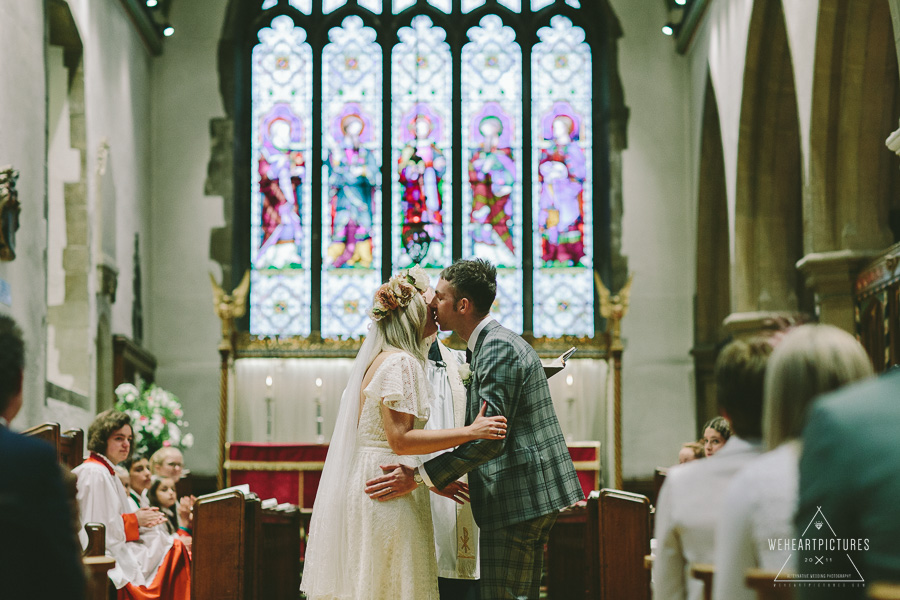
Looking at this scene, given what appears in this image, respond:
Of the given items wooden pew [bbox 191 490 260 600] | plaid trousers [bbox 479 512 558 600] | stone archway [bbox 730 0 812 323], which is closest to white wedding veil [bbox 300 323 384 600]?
plaid trousers [bbox 479 512 558 600]

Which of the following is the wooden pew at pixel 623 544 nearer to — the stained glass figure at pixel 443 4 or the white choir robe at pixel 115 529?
the white choir robe at pixel 115 529

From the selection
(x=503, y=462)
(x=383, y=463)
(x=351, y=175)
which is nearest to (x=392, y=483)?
(x=383, y=463)

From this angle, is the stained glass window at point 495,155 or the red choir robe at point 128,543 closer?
the red choir robe at point 128,543

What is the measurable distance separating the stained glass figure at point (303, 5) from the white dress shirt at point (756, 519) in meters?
12.2

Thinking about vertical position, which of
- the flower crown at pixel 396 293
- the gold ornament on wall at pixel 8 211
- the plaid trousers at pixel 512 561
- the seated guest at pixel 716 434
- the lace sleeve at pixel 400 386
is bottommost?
the plaid trousers at pixel 512 561

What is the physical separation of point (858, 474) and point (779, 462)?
485 mm

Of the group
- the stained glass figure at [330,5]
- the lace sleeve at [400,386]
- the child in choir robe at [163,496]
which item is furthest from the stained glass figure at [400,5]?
the lace sleeve at [400,386]

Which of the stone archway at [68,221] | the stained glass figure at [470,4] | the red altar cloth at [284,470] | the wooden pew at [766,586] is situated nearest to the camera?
the wooden pew at [766,586]

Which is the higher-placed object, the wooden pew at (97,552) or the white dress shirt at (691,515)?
the white dress shirt at (691,515)

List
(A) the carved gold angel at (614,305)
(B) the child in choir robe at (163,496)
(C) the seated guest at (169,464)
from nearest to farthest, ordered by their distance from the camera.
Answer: (B) the child in choir robe at (163,496) → (C) the seated guest at (169,464) → (A) the carved gold angel at (614,305)

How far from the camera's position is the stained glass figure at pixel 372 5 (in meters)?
13.4

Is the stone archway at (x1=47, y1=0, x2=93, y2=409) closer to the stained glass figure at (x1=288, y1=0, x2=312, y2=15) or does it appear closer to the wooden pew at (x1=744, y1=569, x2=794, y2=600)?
the stained glass figure at (x1=288, y1=0, x2=312, y2=15)

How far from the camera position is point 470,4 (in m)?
13.4

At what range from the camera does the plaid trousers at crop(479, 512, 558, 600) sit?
362 cm
